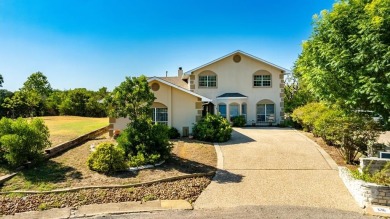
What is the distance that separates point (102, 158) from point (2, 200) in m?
3.65

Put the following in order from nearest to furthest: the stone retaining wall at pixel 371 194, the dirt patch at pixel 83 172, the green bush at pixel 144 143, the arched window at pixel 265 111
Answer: the stone retaining wall at pixel 371 194 < the dirt patch at pixel 83 172 < the green bush at pixel 144 143 < the arched window at pixel 265 111

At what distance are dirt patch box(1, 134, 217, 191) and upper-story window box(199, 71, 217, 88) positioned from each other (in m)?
13.5

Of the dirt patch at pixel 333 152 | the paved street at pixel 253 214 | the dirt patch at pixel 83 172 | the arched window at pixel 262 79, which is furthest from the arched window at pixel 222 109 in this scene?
the paved street at pixel 253 214

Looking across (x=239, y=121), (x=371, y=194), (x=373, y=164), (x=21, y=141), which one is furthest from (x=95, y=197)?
(x=239, y=121)

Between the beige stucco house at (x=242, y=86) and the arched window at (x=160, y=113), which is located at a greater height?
the beige stucco house at (x=242, y=86)

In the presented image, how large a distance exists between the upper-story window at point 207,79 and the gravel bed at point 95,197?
18.1m

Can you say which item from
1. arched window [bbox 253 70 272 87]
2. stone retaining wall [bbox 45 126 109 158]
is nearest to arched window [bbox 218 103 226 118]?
arched window [bbox 253 70 272 87]

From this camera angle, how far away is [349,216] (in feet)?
26.6

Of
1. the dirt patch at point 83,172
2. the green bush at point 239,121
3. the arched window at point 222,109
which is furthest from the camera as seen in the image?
the arched window at point 222,109

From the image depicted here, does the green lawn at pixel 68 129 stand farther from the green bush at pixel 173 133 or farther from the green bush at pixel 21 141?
the green bush at pixel 173 133

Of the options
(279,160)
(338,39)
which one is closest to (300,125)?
(279,160)

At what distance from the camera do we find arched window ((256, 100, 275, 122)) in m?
28.0

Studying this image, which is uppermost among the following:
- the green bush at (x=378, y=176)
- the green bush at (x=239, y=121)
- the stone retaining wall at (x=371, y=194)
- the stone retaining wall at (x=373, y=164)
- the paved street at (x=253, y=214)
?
the green bush at (x=239, y=121)

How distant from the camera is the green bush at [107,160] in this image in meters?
11.5
